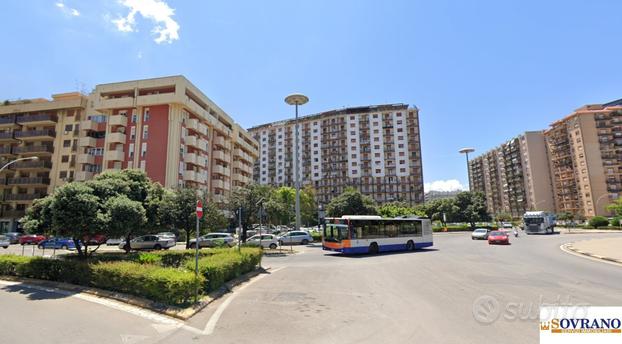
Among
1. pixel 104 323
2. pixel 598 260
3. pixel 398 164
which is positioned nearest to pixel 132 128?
pixel 104 323

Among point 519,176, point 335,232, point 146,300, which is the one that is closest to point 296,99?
point 335,232

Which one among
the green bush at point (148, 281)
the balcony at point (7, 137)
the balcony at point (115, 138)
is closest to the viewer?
the green bush at point (148, 281)

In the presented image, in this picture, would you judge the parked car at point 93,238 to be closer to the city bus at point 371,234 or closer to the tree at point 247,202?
the tree at point 247,202

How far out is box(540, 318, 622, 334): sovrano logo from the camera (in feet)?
19.7

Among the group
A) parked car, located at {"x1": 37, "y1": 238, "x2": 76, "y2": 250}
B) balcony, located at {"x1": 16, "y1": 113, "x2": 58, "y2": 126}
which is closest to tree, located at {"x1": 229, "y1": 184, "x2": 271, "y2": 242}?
parked car, located at {"x1": 37, "y1": 238, "x2": 76, "y2": 250}

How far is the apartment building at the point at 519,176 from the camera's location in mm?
104438

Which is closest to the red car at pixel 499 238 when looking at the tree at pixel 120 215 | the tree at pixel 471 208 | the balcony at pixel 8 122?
the tree at pixel 471 208

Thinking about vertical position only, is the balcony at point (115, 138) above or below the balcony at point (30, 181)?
above

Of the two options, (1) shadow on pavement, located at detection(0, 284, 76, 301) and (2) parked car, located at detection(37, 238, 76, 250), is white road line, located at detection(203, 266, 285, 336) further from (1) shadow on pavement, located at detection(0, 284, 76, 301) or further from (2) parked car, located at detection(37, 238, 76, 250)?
(2) parked car, located at detection(37, 238, 76, 250)

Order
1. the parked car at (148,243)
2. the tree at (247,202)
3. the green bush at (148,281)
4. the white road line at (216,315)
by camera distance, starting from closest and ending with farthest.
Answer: the white road line at (216,315), the green bush at (148,281), the tree at (247,202), the parked car at (148,243)

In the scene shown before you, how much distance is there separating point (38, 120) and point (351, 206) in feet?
172

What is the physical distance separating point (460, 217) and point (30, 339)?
204 feet

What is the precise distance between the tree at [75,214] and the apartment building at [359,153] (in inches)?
3343

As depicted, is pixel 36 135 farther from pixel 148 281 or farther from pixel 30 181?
pixel 148 281
